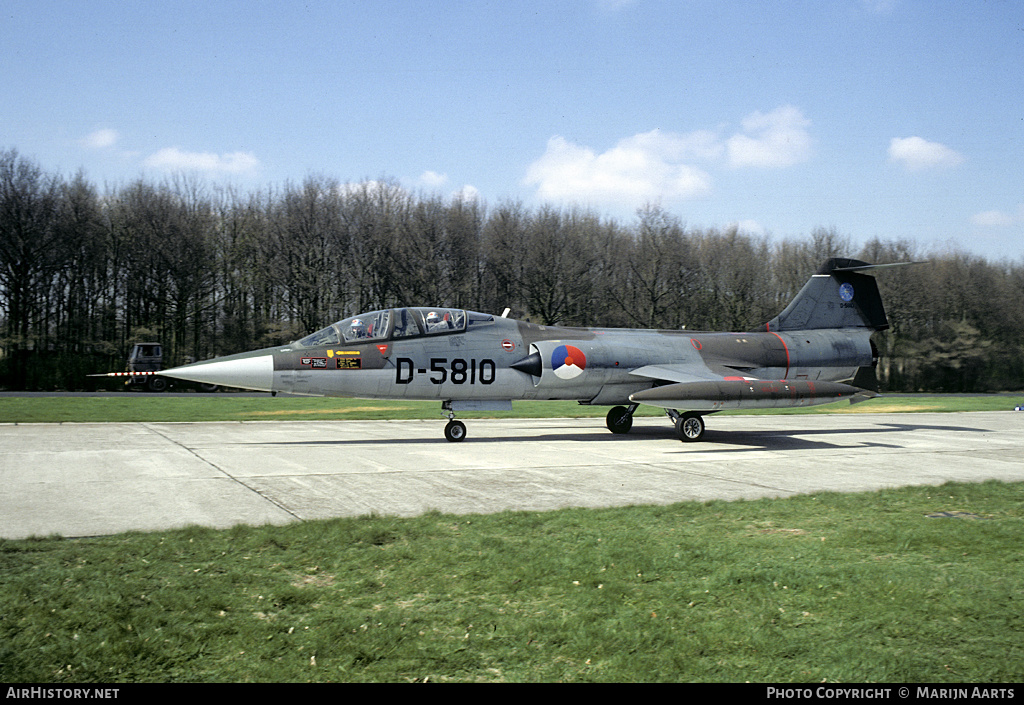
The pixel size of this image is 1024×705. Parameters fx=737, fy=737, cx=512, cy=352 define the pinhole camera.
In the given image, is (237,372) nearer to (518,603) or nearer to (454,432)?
(454,432)

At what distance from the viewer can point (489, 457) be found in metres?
13.1

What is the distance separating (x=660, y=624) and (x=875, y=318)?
19319 millimetres

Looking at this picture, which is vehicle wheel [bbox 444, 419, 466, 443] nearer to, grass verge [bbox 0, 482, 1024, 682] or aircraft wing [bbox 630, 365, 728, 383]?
aircraft wing [bbox 630, 365, 728, 383]

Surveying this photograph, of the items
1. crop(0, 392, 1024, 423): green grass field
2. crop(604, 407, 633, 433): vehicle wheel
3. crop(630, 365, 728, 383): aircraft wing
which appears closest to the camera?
crop(630, 365, 728, 383): aircraft wing

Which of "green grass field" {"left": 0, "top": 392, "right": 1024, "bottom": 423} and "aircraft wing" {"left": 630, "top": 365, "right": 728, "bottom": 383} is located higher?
"aircraft wing" {"left": 630, "top": 365, "right": 728, "bottom": 383}

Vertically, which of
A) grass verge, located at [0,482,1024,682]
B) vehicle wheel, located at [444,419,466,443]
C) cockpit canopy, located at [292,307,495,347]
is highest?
cockpit canopy, located at [292,307,495,347]

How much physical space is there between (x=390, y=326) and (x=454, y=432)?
261cm

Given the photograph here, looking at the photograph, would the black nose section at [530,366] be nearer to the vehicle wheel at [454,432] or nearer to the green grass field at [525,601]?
the vehicle wheel at [454,432]

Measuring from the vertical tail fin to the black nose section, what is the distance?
7625mm

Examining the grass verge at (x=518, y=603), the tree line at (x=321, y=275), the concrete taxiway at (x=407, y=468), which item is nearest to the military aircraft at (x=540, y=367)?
the concrete taxiway at (x=407, y=468)

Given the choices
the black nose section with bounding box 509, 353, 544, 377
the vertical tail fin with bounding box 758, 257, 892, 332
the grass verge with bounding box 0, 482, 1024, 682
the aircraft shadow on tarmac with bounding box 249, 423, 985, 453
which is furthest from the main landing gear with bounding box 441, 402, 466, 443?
the vertical tail fin with bounding box 758, 257, 892, 332

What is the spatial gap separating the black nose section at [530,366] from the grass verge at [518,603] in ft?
30.1

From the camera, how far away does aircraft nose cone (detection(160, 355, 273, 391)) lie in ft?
44.2
